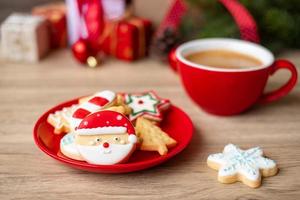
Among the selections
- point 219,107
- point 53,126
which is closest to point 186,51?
point 219,107

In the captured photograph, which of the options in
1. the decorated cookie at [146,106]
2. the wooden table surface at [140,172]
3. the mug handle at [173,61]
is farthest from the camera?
the mug handle at [173,61]

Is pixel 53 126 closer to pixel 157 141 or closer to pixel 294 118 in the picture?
pixel 157 141

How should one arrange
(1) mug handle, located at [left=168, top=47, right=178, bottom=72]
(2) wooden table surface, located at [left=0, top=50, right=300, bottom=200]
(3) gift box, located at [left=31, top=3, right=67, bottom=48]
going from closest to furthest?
1. (2) wooden table surface, located at [left=0, top=50, right=300, bottom=200]
2. (1) mug handle, located at [left=168, top=47, right=178, bottom=72]
3. (3) gift box, located at [left=31, top=3, right=67, bottom=48]

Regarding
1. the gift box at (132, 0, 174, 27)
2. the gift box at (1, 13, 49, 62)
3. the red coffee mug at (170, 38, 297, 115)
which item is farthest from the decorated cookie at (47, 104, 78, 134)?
the gift box at (132, 0, 174, 27)

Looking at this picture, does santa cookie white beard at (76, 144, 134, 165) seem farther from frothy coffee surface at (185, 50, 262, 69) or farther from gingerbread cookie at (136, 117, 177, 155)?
frothy coffee surface at (185, 50, 262, 69)

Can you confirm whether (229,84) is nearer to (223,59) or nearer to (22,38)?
(223,59)

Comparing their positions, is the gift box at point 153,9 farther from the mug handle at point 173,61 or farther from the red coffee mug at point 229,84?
the red coffee mug at point 229,84

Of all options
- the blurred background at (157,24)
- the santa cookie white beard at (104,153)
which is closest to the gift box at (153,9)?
the blurred background at (157,24)
